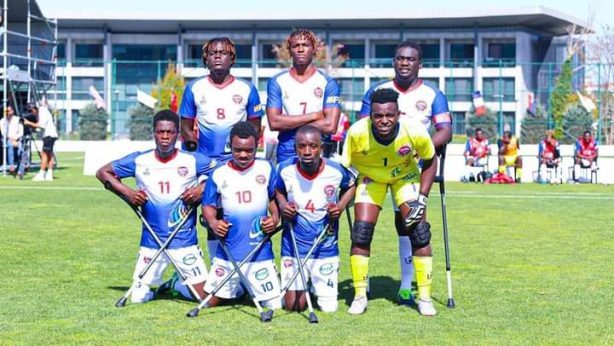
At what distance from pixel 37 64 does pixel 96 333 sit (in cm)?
2594

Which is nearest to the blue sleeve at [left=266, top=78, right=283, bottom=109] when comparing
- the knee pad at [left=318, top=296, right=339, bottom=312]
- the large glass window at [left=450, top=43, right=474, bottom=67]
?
the knee pad at [left=318, top=296, right=339, bottom=312]

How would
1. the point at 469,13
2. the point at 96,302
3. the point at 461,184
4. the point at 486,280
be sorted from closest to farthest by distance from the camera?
1. the point at 96,302
2. the point at 486,280
3. the point at 461,184
4. the point at 469,13

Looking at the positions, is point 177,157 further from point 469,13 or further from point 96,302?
point 469,13

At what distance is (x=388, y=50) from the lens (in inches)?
2820

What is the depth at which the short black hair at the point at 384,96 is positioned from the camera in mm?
7270

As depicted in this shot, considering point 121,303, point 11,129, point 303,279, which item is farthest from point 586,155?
point 121,303

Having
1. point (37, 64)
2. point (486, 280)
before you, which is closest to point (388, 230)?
point (486, 280)

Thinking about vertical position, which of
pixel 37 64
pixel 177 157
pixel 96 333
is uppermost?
pixel 37 64

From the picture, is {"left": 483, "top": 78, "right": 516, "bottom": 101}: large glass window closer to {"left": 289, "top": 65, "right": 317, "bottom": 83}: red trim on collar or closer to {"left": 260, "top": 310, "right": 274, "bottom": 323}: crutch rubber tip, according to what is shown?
{"left": 289, "top": 65, "right": 317, "bottom": 83}: red trim on collar

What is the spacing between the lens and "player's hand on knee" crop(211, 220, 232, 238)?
7.61 m

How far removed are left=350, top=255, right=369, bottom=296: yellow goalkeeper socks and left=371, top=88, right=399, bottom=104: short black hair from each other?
1156mm

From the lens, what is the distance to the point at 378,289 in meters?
8.78

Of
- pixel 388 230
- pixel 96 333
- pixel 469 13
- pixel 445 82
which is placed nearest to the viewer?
pixel 96 333

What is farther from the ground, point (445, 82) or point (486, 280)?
point (445, 82)
